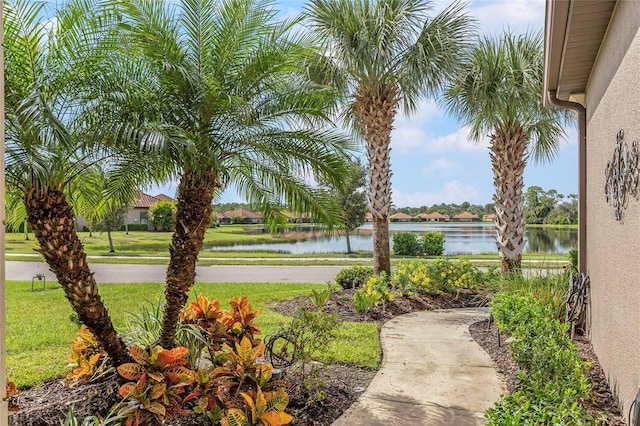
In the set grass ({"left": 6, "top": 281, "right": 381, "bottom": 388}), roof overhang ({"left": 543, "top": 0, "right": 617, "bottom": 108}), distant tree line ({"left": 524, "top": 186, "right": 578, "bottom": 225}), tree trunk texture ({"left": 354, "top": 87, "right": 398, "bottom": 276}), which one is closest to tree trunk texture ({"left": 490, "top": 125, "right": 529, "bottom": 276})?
tree trunk texture ({"left": 354, "top": 87, "right": 398, "bottom": 276})

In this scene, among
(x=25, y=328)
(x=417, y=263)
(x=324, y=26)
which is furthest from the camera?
(x=417, y=263)

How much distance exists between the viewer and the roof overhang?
3859mm

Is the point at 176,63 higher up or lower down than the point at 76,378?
higher up

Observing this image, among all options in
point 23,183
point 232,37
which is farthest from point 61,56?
point 232,37

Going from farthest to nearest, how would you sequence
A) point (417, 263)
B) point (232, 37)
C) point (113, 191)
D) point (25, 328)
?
point (417, 263) < point (25, 328) < point (113, 191) < point (232, 37)

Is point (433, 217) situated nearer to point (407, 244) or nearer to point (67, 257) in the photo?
point (407, 244)

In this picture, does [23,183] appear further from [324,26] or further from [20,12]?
[324,26]

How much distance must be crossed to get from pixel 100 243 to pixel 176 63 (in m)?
24.0

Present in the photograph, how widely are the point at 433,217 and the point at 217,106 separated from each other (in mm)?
19094

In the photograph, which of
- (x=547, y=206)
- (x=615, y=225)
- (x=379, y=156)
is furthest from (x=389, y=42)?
(x=547, y=206)

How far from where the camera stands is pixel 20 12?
11.7ft

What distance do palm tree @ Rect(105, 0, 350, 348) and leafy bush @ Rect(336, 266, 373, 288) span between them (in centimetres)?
528

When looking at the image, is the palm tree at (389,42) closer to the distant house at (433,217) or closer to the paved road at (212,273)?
the paved road at (212,273)

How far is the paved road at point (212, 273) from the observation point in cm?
1420
